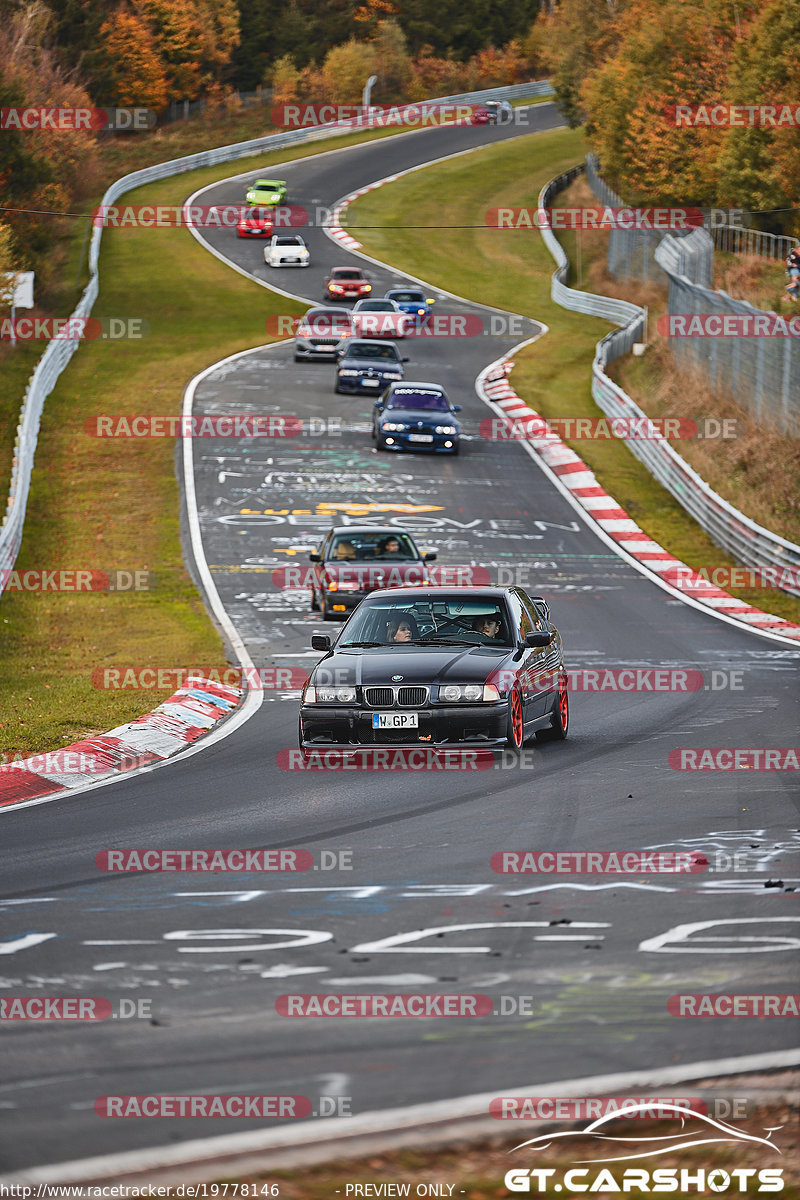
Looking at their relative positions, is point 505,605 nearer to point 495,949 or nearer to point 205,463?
point 495,949

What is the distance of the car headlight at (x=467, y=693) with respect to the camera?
12.5 m

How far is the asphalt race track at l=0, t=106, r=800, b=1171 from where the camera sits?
18.9ft

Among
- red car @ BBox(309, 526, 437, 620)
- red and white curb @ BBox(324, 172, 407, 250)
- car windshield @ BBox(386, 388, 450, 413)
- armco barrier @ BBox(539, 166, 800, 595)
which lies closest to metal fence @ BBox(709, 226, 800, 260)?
armco barrier @ BBox(539, 166, 800, 595)

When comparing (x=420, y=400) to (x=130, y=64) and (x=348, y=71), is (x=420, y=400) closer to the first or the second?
(x=130, y=64)

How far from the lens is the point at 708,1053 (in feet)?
19.3

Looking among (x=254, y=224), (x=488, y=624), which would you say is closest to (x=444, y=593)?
(x=488, y=624)

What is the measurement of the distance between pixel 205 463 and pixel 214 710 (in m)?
21.5

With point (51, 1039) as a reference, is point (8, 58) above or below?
above

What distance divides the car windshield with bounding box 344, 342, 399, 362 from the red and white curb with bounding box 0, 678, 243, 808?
27.2 metres

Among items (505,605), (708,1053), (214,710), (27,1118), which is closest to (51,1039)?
(27,1118)

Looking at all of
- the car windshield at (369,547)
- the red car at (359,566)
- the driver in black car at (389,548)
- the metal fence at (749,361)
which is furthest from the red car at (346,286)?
the driver in black car at (389,548)

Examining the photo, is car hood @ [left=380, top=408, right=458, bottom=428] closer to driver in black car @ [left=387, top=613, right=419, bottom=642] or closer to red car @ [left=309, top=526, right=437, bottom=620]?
red car @ [left=309, top=526, right=437, bottom=620]

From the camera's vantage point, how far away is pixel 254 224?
2790 inches

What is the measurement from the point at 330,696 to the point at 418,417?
81.9 feet
